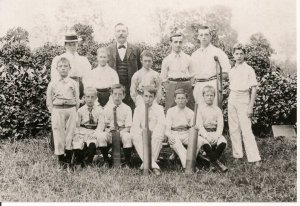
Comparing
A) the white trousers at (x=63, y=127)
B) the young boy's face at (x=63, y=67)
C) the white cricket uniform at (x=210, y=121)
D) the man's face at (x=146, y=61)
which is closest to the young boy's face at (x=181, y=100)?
the white cricket uniform at (x=210, y=121)

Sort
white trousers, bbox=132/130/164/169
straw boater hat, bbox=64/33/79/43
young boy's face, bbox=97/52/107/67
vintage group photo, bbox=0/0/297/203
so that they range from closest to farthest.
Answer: vintage group photo, bbox=0/0/297/203 < white trousers, bbox=132/130/164/169 < young boy's face, bbox=97/52/107/67 < straw boater hat, bbox=64/33/79/43

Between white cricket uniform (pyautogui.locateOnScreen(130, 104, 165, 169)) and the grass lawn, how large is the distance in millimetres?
243

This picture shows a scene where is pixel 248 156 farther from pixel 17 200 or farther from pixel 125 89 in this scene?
pixel 17 200

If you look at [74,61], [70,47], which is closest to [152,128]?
[74,61]

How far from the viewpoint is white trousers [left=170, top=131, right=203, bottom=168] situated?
442 cm

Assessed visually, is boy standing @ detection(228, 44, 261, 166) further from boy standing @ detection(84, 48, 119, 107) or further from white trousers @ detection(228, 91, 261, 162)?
boy standing @ detection(84, 48, 119, 107)

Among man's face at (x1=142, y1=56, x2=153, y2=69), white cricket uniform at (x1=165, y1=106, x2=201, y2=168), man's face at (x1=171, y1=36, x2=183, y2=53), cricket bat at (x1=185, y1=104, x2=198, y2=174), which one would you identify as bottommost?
cricket bat at (x1=185, y1=104, x2=198, y2=174)

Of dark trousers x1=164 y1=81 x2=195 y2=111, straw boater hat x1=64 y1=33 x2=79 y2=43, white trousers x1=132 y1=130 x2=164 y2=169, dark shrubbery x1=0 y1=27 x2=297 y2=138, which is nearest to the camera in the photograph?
white trousers x1=132 y1=130 x2=164 y2=169

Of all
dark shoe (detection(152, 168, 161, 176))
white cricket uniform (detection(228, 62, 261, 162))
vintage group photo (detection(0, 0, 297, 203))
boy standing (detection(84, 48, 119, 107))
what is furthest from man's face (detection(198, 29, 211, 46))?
dark shoe (detection(152, 168, 161, 176))

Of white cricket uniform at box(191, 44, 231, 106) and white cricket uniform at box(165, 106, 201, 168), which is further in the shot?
white cricket uniform at box(191, 44, 231, 106)

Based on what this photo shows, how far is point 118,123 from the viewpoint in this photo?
15.3 ft

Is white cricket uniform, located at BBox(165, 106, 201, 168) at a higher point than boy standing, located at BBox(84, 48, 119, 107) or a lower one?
lower

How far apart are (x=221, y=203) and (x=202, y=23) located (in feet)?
7.86

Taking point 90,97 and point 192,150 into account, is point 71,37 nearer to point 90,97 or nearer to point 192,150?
point 90,97
